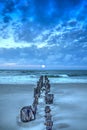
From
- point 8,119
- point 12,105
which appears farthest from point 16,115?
point 12,105

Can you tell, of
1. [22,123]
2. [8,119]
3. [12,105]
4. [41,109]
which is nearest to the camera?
[22,123]

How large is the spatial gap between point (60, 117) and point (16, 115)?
2.17 metres

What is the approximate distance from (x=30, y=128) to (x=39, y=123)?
73 cm

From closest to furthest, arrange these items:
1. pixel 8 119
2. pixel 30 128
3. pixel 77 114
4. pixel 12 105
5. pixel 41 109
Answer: pixel 30 128
pixel 8 119
pixel 77 114
pixel 41 109
pixel 12 105

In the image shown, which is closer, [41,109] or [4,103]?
[41,109]

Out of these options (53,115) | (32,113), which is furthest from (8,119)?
(53,115)

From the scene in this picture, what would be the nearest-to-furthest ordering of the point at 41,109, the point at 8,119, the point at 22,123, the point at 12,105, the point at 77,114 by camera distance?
the point at 22,123
the point at 8,119
the point at 77,114
the point at 41,109
the point at 12,105

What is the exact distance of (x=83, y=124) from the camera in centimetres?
1002

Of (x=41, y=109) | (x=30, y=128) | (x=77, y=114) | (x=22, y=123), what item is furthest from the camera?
(x=41, y=109)

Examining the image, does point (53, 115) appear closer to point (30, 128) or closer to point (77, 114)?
point (77, 114)

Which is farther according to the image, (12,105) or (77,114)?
(12,105)

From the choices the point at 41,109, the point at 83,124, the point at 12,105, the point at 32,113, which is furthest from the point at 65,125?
the point at 12,105

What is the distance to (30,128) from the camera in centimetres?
927

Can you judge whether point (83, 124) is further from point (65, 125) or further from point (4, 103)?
point (4, 103)
